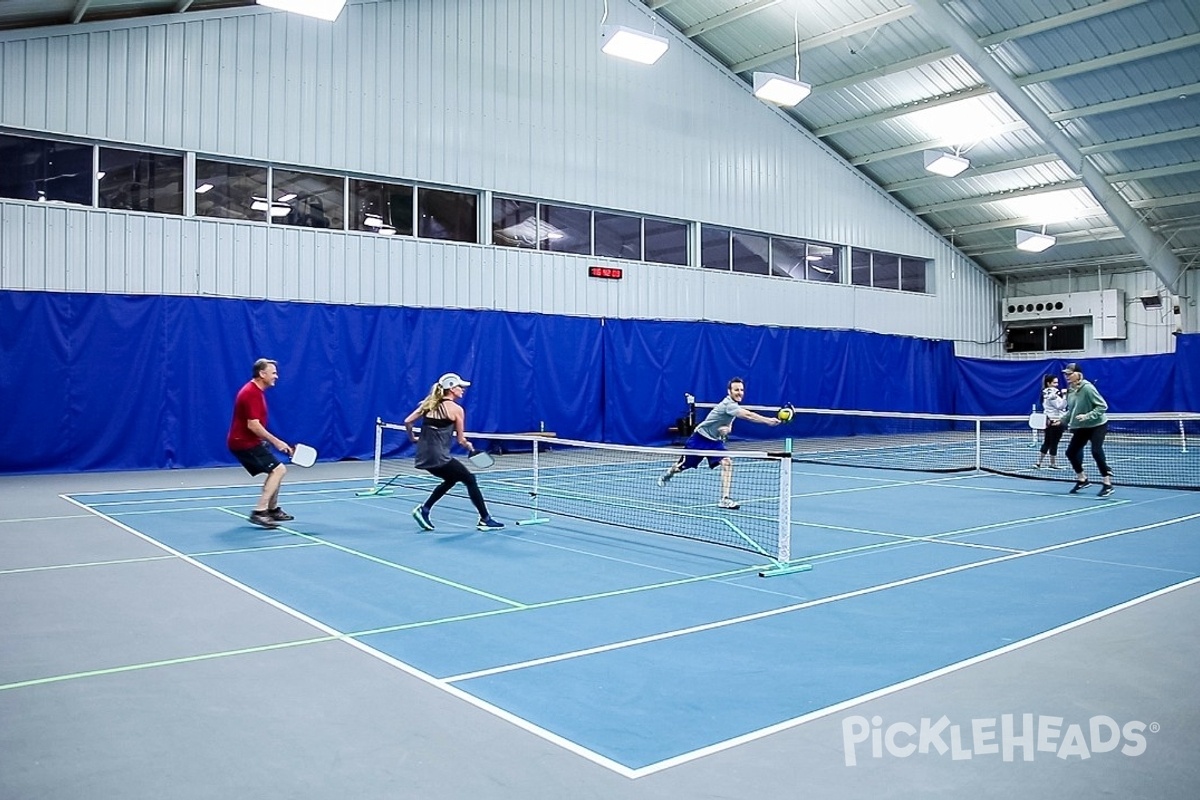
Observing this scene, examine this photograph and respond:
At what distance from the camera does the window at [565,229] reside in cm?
2145

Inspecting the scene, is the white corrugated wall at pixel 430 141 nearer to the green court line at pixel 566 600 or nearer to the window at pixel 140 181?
the window at pixel 140 181

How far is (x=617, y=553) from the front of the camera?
8828 mm

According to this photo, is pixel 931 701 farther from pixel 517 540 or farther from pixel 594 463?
pixel 594 463

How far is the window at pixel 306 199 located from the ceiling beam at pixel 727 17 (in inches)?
390

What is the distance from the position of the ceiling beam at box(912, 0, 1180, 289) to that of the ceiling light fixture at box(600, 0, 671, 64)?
228 inches

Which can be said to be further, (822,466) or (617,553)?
(822,466)

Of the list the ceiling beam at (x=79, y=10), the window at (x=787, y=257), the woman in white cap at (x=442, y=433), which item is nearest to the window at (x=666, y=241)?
the window at (x=787, y=257)

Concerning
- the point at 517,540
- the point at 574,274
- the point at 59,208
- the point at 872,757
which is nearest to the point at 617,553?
the point at 517,540

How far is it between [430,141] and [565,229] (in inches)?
149

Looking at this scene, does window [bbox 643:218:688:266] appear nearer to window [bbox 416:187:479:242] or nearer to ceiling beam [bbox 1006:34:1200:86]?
window [bbox 416:187:479:242]

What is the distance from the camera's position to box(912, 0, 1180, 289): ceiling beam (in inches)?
771

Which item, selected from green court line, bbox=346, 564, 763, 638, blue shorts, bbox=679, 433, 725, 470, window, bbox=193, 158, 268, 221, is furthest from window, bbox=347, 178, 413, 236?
green court line, bbox=346, 564, 763, 638

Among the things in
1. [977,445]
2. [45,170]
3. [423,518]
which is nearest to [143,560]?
[423,518]

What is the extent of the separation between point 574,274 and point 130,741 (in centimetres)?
1827
